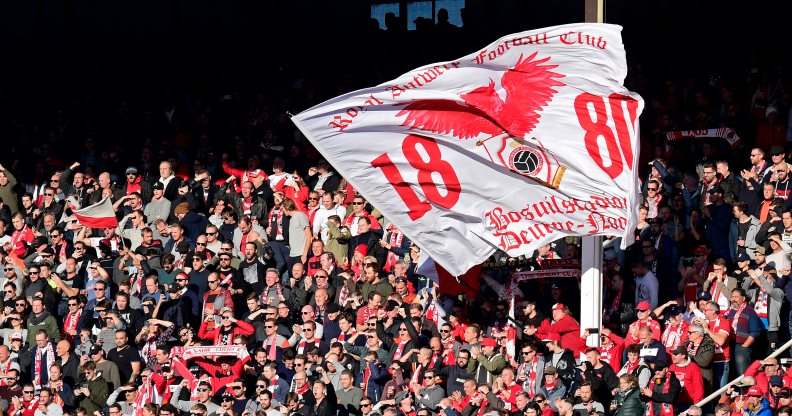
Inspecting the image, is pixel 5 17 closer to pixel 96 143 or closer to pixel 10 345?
pixel 96 143

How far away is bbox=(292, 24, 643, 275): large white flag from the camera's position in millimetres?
18156

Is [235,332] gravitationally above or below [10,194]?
below

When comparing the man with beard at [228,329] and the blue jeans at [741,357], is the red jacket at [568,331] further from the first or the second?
the man with beard at [228,329]

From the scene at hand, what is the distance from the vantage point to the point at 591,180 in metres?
18.2

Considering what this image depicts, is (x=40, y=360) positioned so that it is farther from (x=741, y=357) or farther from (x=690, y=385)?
(x=741, y=357)

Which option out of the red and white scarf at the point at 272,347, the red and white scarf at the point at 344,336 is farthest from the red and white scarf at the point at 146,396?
the red and white scarf at the point at 344,336

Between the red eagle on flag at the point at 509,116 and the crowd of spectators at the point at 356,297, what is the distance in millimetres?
2097

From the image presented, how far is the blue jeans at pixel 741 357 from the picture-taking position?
18969 millimetres

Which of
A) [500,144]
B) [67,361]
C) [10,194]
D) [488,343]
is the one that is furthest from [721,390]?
[10,194]

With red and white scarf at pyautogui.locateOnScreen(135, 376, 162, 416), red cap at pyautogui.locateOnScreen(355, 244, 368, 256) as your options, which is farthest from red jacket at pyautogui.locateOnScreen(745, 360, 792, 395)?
red and white scarf at pyautogui.locateOnScreen(135, 376, 162, 416)

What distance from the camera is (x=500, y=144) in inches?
731

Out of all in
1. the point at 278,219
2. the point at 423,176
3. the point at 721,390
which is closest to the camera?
the point at 721,390

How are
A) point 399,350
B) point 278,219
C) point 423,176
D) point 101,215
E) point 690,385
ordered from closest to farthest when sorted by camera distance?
1. point 690,385
2. point 423,176
3. point 399,350
4. point 278,219
5. point 101,215

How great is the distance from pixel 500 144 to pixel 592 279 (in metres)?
1.71
